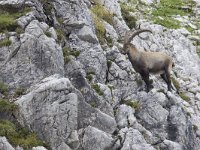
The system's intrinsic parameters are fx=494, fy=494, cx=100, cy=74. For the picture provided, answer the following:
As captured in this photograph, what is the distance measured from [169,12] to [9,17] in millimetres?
20341

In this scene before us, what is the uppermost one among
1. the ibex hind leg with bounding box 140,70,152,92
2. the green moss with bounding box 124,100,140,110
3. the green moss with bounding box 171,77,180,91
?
the ibex hind leg with bounding box 140,70,152,92

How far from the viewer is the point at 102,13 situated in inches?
1026

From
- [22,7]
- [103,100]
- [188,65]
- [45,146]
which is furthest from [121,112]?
[188,65]

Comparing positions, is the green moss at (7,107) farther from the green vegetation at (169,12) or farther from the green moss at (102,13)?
the green vegetation at (169,12)

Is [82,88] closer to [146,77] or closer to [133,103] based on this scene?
[133,103]

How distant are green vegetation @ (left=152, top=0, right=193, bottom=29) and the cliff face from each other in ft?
31.5

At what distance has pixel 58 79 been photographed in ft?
57.1

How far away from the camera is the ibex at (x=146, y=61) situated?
22428 millimetres

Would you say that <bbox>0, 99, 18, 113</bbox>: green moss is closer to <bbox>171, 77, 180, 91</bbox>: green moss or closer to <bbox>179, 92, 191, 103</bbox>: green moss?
<bbox>179, 92, 191, 103</bbox>: green moss

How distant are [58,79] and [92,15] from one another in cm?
790

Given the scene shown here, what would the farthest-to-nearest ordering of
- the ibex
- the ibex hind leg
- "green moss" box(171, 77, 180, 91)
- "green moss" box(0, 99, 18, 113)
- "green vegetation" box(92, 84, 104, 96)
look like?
"green moss" box(171, 77, 180, 91), the ibex, the ibex hind leg, "green vegetation" box(92, 84, 104, 96), "green moss" box(0, 99, 18, 113)

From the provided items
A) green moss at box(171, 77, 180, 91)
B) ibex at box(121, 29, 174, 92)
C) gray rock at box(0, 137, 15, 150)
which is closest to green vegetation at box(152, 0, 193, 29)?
green moss at box(171, 77, 180, 91)

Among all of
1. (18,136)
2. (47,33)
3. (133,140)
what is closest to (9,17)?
(47,33)

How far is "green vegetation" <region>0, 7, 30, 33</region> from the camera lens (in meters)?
19.9
